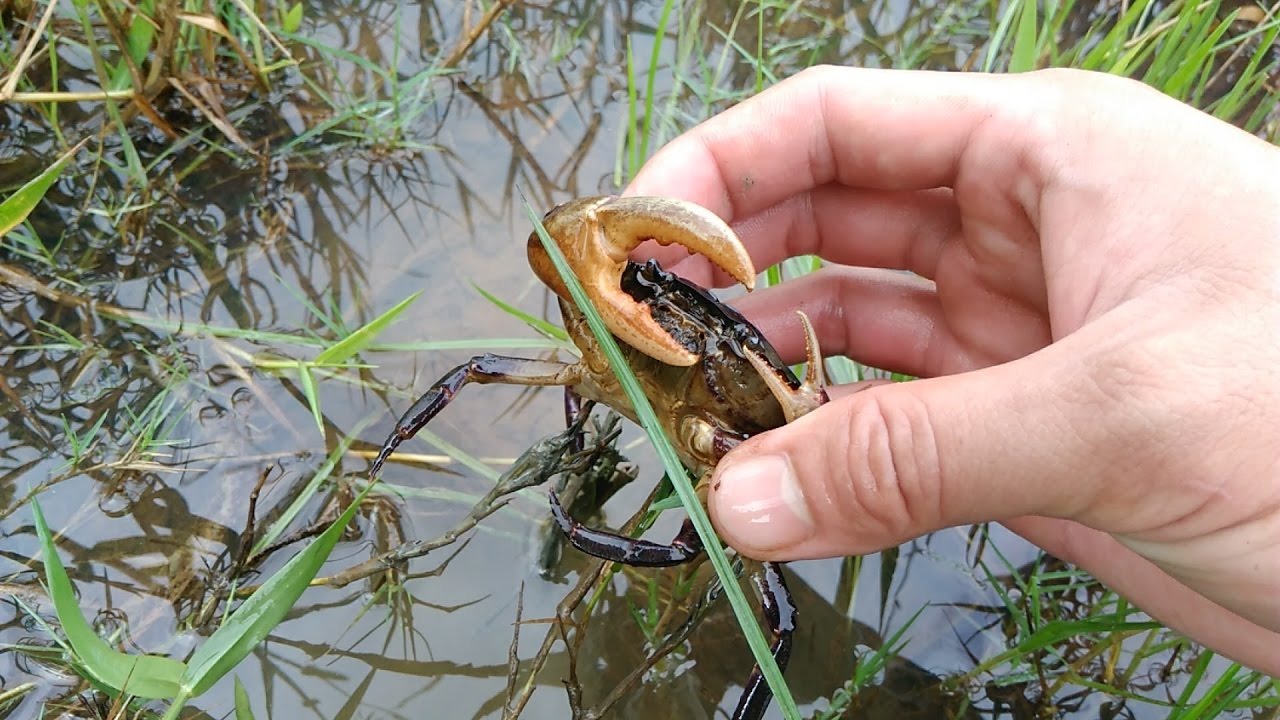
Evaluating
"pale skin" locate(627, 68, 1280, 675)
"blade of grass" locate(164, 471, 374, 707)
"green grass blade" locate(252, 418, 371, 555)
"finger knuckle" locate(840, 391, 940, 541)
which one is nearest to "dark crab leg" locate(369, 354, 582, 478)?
"green grass blade" locate(252, 418, 371, 555)

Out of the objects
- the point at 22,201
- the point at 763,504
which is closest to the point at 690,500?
the point at 763,504

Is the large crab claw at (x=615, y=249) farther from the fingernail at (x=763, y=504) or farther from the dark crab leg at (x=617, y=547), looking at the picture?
the dark crab leg at (x=617, y=547)

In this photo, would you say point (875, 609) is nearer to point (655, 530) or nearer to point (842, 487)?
point (655, 530)

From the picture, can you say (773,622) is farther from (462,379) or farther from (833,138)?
(833,138)

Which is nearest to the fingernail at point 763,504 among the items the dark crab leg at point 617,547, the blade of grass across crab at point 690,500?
the blade of grass across crab at point 690,500

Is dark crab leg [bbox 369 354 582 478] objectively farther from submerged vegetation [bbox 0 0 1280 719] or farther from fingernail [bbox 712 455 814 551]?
fingernail [bbox 712 455 814 551]

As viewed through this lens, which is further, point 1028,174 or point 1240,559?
point 1028,174

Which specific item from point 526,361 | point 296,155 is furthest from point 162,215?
point 526,361
